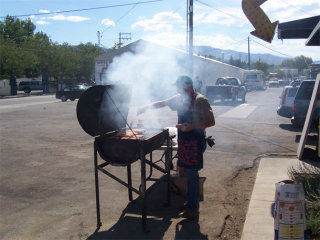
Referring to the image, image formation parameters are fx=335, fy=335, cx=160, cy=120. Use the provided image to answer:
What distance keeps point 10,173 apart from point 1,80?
139ft

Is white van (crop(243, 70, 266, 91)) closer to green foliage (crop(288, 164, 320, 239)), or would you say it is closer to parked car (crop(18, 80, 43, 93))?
parked car (crop(18, 80, 43, 93))

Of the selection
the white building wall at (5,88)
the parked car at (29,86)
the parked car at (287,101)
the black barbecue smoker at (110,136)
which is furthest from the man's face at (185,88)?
the parked car at (29,86)

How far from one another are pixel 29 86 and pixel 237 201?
5010 centimetres

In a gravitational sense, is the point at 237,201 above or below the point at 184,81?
below

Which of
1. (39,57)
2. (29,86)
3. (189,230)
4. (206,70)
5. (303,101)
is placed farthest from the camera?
(39,57)

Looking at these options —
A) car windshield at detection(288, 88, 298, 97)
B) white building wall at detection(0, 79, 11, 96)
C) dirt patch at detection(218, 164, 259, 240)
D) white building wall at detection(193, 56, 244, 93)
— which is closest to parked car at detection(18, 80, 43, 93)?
white building wall at detection(0, 79, 11, 96)

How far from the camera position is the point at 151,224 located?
4.27 metres

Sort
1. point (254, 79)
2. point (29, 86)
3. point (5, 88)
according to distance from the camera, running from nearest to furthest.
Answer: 1. point (5, 88)
2. point (254, 79)
3. point (29, 86)

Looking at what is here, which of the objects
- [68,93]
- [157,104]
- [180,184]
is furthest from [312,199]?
[68,93]

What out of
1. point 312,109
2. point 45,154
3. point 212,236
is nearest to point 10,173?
point 45,154

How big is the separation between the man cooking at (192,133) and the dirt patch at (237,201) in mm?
467

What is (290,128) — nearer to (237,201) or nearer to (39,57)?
(237,201)

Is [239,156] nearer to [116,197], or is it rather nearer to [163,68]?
[163,68]

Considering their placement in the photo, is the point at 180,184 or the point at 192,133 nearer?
the point at 192,133
